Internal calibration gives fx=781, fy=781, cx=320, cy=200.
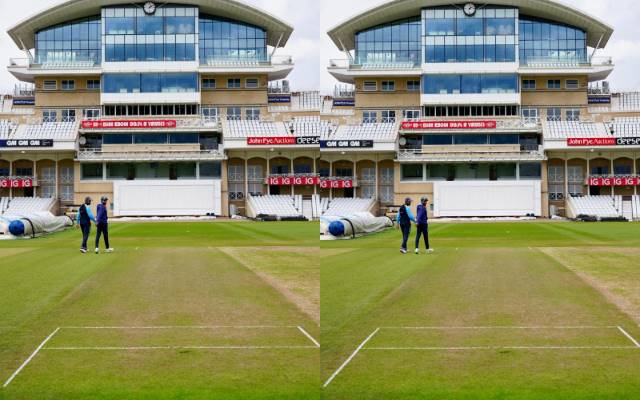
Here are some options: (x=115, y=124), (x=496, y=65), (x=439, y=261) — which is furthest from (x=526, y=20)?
(x=439, y=261)

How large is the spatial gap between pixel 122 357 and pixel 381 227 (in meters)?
34.4

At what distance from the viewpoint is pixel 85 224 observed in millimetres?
27250

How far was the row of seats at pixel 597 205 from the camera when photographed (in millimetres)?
79688

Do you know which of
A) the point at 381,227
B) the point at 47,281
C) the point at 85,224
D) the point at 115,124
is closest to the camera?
the point at 47,281

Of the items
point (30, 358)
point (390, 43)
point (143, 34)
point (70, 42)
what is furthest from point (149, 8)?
point (30, 358)

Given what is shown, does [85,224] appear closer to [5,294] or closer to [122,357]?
[5,294]

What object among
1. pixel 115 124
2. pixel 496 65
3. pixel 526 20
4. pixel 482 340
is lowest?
pixel 482 340

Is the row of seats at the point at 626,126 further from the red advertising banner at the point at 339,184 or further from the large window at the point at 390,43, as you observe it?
the red advertising banner at the point at 339,184

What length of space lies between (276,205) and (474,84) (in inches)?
1176

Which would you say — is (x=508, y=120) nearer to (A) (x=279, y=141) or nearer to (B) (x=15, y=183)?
(A) (x=279, y=141)

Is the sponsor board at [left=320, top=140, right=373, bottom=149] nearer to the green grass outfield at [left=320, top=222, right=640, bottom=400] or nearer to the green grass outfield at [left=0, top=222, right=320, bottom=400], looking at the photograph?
the green grass outfield at [left=320, top=222, right=640, bottom=400]

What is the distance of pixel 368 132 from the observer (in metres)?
90.0

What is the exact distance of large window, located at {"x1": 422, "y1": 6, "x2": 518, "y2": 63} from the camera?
9431 cm

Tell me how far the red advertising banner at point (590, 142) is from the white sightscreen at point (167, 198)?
39.7 m
